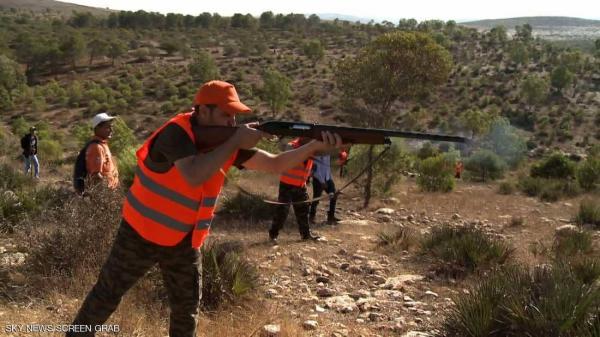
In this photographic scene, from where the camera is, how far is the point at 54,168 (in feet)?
50.2

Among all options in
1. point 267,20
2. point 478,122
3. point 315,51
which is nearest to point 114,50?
point 315,51

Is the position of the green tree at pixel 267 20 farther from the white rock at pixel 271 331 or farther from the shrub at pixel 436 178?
the white rock at pixel 271 331

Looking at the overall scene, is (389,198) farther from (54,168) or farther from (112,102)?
(112,102)

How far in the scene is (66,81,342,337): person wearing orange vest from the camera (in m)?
2.70

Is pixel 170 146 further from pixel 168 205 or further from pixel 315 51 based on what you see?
pixel 315 51

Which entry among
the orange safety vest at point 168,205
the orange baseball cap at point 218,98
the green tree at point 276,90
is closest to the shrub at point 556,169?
the orange baseball cap at point 218,98

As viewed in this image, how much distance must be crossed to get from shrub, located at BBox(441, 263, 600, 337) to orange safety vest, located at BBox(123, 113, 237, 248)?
95.3 inches

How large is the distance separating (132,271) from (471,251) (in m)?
4.71

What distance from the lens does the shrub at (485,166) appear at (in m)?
22.4

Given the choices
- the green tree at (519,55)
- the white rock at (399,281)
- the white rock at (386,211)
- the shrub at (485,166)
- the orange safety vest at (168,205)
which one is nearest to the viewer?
the orange safety vest at (168,205)

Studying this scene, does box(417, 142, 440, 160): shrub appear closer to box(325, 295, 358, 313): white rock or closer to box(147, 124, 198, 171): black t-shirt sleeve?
box(325, 295, 358, 313): white rock

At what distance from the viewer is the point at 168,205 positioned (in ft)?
9.09

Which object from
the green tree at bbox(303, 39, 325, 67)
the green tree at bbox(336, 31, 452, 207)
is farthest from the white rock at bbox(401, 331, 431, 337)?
the green tree at bbox(303, 39, 325, 67)

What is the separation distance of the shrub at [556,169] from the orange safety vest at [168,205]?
1954 cm
